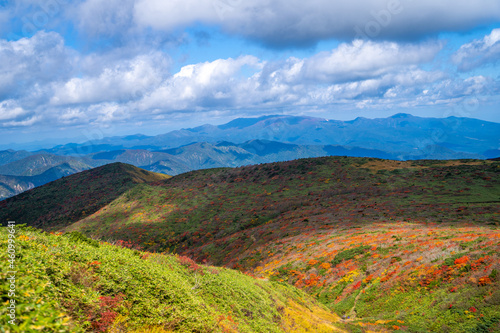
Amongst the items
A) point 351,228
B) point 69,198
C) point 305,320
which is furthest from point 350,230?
point 69,198

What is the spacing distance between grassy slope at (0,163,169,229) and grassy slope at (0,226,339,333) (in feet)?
271

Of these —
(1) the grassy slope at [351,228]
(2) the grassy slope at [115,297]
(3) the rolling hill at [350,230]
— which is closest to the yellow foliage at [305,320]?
(2) the grassy slope at [115,297]

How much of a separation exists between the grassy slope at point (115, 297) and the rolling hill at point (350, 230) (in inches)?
285

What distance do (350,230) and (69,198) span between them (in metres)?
103

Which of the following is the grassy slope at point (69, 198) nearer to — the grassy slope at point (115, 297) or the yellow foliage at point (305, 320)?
the yellow foliage at point (305, 320)

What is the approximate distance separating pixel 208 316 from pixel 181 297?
126cm

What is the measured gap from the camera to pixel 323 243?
32.7 m

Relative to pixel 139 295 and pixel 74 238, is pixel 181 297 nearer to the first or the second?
pixel 139 295

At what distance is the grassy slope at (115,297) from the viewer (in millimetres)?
5633

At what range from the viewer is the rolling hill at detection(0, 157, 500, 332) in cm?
1706

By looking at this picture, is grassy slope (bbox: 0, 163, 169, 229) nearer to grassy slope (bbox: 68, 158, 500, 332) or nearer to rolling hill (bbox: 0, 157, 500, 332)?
rolling hill (bbox: 0, 157, 500, 332)

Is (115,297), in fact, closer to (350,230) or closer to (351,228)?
(350,230)

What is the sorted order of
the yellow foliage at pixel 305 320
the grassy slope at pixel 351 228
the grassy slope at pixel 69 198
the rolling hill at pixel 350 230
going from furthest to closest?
the grassy slope at pixel 69 198
the grassy slope at pixel 351 228
the rolling hill at pixel 350 230
the yellow foliage at pixel 305 320

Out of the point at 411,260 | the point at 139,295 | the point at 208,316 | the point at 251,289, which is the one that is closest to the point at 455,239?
the point at 411,260
